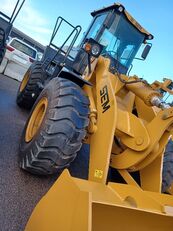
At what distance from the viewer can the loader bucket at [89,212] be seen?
1395mm

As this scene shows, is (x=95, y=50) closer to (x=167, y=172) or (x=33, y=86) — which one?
(x=167, y=172)

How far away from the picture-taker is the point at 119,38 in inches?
173

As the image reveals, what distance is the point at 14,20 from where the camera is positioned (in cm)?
588

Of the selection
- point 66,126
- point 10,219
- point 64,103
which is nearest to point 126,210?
point 10,219

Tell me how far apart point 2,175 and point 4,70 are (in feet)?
27.8

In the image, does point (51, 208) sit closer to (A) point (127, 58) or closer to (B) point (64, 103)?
(B) point (64, 103)

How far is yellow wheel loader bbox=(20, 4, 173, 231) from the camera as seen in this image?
5.17 ft

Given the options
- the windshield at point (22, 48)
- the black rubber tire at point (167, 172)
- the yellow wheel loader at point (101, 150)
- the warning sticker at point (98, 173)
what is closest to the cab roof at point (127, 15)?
the yellow wheel loader at point (101, 150)

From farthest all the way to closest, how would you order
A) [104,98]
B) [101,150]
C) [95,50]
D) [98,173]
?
[95,50], [104,98], [101,150], [98,173]

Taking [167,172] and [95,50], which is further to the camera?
[167,172]

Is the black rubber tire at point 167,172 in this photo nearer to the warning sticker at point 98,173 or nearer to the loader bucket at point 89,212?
the warning sticker at point 98,173

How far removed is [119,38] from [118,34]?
0.25ft

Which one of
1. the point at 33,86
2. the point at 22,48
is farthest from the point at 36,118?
the point at 22,48

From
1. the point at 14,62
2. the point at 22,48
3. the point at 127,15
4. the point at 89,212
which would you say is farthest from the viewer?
the point at 22,48
